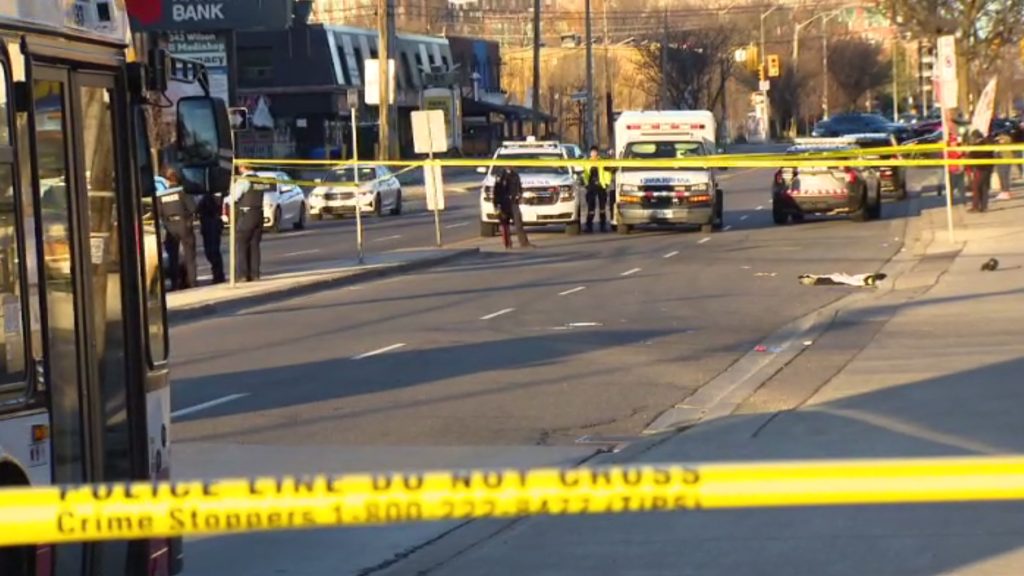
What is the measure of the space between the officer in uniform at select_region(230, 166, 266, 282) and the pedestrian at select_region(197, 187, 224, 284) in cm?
63

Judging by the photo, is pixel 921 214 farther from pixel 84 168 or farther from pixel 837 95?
pixel 837 95

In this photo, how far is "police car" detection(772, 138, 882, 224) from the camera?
3634 cm

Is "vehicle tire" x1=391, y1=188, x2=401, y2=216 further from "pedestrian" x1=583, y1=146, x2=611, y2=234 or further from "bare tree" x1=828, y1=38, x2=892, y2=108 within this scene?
"bare tree" x1=828, y1=38, x2=892, y2=108

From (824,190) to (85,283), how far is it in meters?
31.7

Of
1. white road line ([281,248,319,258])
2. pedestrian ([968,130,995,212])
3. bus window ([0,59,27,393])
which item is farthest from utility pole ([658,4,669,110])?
bus window ([0,59,27,393])

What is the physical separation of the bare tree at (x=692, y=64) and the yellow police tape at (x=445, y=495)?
83455mm

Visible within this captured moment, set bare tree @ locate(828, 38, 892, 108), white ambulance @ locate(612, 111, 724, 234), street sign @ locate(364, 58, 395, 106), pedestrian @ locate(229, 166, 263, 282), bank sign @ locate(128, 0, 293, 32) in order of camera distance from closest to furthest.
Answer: pedestrian @ locate(229, 166, 263, 282) → white ambulance @ locate(612, 111, 724, 234) → street sign @ locate(364, 58, 395, 106) → bank sign @ locate(128, 0, 293, 32) → bare tree @ locate(828, 38, 892, 108)

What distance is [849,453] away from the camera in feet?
34.2

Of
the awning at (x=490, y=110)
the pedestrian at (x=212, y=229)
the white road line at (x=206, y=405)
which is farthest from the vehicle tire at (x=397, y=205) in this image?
the awning at (x=490, y=110)

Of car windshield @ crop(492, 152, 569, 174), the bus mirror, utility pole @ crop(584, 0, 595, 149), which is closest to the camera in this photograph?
the bus mirror

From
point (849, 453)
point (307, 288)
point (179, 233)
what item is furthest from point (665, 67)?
point (849, 453)

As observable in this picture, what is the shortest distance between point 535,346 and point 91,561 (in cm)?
1125

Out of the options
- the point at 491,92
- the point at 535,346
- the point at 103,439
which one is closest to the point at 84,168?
the point at 103,439

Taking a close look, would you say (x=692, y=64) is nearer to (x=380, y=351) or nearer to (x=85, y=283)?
(x=380, y=351)
